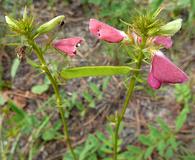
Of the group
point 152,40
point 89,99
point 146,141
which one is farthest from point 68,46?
point 89,99

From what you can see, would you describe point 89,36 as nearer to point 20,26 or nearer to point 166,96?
point 166,96

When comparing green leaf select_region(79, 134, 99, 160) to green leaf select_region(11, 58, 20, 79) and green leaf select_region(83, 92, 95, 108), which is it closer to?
green leaf select_region(83, 92, 95, 108)

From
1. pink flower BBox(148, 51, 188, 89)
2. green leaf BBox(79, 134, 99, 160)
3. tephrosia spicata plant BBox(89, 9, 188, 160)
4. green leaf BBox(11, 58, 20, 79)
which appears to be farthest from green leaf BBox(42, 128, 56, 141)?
pink flower BBox(148, 51, 188, 89)

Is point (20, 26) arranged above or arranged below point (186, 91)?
above

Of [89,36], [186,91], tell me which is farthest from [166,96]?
[89,36]

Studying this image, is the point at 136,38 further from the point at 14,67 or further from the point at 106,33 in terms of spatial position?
the point at 14,67

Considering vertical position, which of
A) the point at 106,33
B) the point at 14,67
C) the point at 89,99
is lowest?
the point at 89,99
